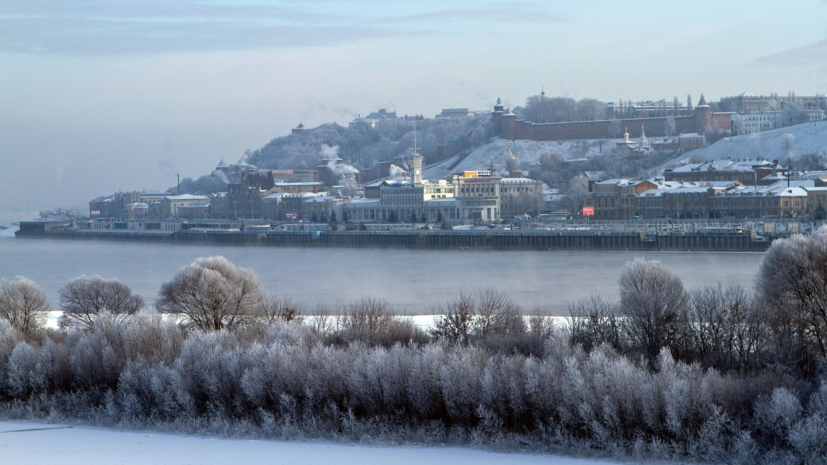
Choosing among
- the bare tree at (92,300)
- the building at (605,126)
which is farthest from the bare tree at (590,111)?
the bare tree at (92,300)

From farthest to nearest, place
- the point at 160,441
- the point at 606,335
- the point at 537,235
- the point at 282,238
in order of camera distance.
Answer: the point at 282,238 < the point at 537,235 < the point at 606,335 < the point at 160,441

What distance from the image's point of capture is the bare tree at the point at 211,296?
29.6 feet

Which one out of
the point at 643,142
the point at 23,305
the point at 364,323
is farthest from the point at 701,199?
the point at 23,305

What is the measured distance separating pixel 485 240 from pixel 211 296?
18.4m

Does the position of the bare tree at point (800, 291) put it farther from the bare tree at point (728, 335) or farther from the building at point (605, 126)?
the building at point (605, 126)

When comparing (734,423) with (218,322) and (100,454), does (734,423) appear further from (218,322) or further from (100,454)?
(218,322)

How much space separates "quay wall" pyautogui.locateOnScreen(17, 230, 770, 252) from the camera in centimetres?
2339

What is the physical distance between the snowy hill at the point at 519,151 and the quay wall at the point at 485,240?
1536cm

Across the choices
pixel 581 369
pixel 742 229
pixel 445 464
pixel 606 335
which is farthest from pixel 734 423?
pixel 742 229

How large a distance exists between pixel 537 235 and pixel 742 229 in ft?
15.9

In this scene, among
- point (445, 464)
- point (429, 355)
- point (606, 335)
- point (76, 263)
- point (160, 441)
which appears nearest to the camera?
point (445, 464)

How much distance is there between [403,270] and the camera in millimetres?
19766

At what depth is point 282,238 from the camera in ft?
106

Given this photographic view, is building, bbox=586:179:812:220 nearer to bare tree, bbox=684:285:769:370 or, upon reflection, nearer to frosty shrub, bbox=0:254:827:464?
frosty shrub, bbox=0:254:827:464
